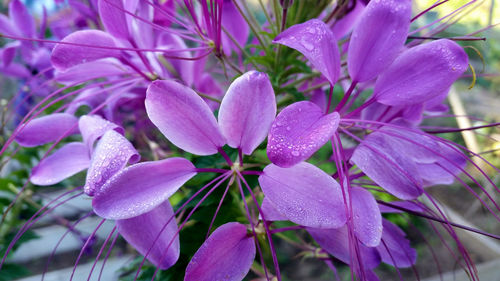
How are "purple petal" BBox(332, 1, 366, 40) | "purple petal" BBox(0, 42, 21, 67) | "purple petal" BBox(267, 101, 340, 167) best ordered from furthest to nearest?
"purple petal" BBox(0, 42, 21, 67) < "purple petal" BBox(332, 1, 366, 40) < "purple petal" BBox(267, 101, 340, 167)

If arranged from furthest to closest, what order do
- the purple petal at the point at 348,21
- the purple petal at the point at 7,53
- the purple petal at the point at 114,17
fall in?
1. the purple petal at the point at 7,53
2. the purple petal at the point at 348,21
3. the purple petal at the point at 114,17

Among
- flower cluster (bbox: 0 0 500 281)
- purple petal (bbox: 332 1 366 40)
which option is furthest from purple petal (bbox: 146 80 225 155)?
purple petal (bbox: 332 1 366 40)

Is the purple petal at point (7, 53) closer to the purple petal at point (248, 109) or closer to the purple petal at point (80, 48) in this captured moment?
the purple petal at point (80, 48)

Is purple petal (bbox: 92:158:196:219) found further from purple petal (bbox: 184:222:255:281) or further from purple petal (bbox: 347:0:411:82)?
purple petal (bbox: 347:0:411:82)

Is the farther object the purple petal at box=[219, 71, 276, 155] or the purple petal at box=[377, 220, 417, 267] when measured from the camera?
the purple petal at box=[377, 220, 417, 267]

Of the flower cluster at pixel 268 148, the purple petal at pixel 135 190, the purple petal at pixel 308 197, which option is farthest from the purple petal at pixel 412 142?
the purple petal at pixel 135 190

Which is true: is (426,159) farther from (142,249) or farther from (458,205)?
(458,205)

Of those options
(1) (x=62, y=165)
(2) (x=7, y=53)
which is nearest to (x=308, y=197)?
(1) (x=62, y=165)
